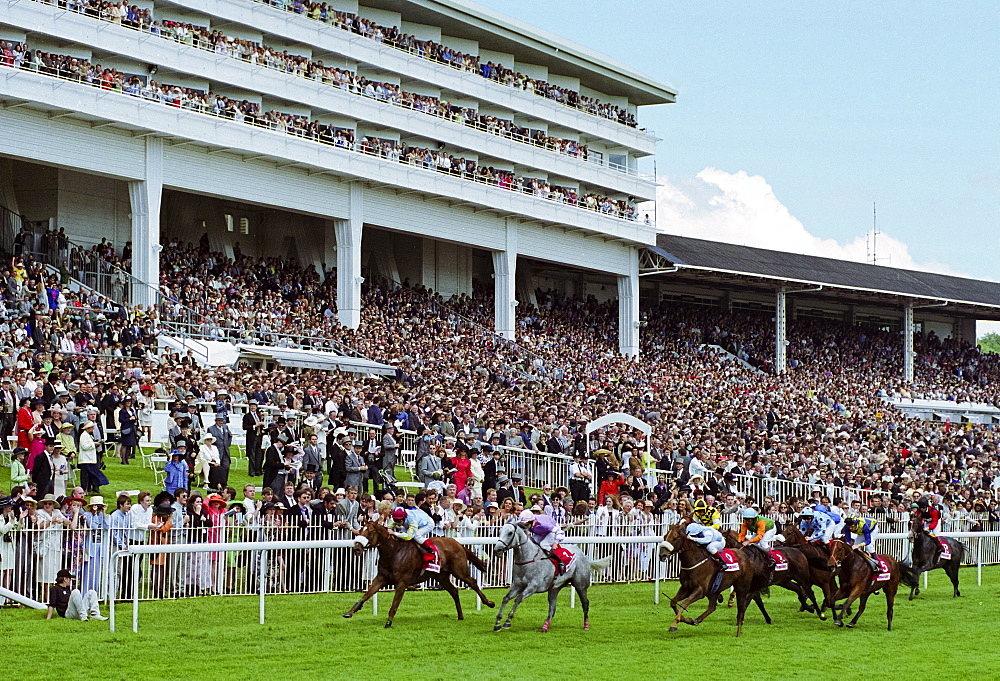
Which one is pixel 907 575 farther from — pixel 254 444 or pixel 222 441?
pixel 254 444

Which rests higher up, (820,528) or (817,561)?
(820,528)

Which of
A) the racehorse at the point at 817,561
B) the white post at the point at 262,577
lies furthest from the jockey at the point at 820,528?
the white post at the point at 262,577

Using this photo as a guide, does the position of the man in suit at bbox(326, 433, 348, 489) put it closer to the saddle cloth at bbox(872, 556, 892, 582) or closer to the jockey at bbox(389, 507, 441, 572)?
the jockey at bbox(389, 507, 441, 572)

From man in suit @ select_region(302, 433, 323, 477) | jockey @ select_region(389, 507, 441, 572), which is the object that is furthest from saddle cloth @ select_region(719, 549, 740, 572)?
man in suit @ select_region(302, 433, 323, 477)

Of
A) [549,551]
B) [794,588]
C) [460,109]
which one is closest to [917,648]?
[794,588]

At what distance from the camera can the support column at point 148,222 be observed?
106 ft

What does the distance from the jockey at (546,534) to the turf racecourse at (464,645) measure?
673 mm

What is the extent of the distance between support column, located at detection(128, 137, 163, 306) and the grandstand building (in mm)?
47

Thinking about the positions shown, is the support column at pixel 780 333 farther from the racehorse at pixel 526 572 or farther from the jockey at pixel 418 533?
the jockey at pixel 418 533

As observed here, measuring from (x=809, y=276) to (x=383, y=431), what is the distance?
99.7 ft

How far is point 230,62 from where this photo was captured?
35781mm

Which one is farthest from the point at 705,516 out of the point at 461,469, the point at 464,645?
the point at 461,469

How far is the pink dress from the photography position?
65.6ft

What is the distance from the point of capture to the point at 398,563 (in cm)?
1301
